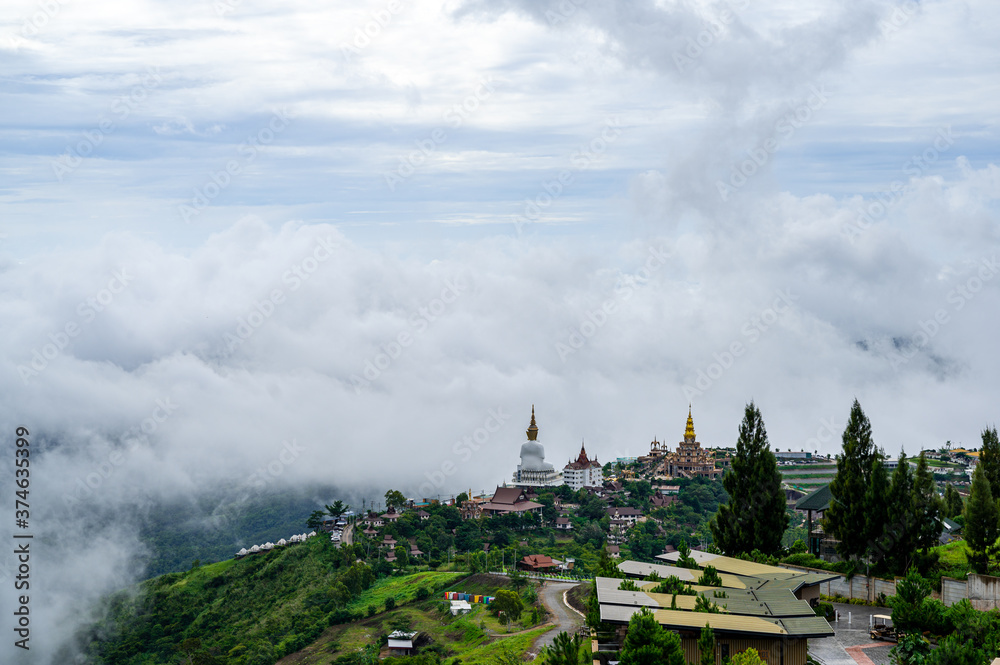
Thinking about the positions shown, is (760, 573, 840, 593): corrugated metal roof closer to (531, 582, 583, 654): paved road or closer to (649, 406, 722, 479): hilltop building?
(531, 582, 583, 654): paved road

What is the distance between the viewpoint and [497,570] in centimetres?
6350

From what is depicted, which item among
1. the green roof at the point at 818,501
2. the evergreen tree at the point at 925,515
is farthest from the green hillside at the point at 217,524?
the evergreen tree at the point at 925,515

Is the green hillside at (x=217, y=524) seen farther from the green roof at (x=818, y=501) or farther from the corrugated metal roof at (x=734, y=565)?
the green roof at (x=818, y=501)

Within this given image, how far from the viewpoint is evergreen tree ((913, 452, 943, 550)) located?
108ft

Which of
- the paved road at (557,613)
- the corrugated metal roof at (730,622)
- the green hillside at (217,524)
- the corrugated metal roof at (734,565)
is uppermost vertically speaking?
the corrugated metal roof at (730,622)

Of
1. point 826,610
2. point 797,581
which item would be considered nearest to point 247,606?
point 797,581

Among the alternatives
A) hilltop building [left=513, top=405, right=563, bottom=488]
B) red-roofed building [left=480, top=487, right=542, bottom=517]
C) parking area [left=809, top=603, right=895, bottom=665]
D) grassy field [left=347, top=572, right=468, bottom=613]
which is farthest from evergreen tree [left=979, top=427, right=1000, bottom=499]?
hilltop building [left=513, top=405, right=563, bottom=488]

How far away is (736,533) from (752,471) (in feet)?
9.53

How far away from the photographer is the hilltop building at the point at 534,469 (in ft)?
410

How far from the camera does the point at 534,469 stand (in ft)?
416

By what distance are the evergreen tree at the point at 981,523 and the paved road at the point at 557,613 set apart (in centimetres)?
1538

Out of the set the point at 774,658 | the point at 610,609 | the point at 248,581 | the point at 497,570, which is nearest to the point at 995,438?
the point at 774,658

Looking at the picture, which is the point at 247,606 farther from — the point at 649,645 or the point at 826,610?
the point at 649,645

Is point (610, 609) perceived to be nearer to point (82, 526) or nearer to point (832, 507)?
point (832, 507)
